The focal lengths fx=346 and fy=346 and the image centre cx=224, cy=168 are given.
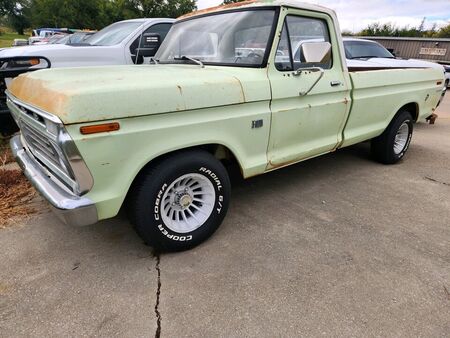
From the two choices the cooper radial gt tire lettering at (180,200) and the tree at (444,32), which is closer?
the cooper radial gt tire lettering at (180,200)

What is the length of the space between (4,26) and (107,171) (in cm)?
10273

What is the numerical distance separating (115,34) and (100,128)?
16.1 feet

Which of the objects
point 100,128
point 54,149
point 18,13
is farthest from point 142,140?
point 18,13

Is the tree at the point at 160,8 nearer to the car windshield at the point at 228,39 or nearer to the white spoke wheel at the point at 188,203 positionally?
the car windshield at the point at 228,39

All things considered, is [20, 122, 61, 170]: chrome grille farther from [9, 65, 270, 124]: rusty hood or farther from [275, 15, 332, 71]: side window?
[275, 15, 332, 71]: side window

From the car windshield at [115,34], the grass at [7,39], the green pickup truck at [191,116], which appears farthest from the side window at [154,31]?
the grass at [7,39]

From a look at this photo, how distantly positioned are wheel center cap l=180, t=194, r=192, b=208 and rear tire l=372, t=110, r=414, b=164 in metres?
3.17

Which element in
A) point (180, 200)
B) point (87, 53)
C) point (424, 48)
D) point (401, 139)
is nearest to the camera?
point (180, 200)

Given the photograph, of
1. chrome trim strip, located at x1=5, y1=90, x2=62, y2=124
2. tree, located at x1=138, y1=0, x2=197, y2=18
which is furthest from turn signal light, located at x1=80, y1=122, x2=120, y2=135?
tree, located at x1=138, y1=0, x2=197, y2=18

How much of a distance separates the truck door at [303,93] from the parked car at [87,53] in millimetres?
1891

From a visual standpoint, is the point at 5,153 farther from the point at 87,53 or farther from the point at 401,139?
the point at 401,139

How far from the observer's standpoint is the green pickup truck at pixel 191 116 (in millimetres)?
2189

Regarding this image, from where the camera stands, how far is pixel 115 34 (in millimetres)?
6336

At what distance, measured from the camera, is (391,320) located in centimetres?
217
